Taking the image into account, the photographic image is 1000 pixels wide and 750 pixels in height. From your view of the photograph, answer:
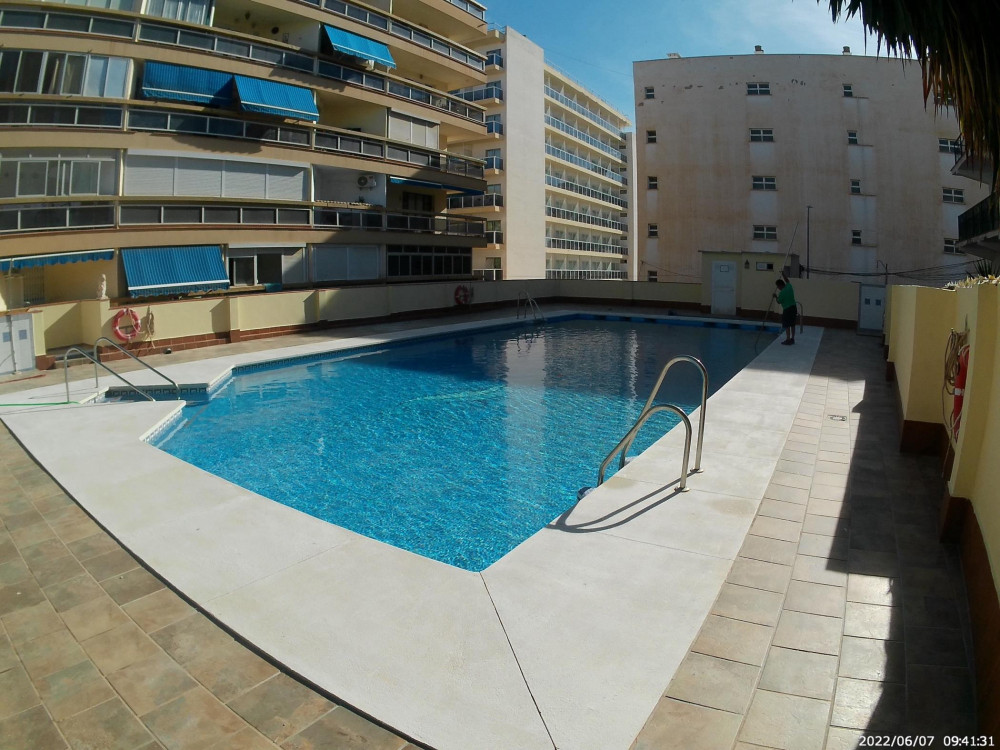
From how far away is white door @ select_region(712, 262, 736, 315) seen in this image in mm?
25828

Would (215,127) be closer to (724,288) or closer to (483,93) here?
(724,288)

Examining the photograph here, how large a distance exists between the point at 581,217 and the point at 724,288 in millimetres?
32944

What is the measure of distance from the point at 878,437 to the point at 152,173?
2023 centimetres

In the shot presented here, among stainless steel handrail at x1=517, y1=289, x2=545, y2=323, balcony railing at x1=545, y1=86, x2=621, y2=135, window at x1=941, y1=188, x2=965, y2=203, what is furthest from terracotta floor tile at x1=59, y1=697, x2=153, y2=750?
balcony railing at x1=545, y1=86, x2=621, y2=135

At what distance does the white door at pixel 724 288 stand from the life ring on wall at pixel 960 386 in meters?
20.8

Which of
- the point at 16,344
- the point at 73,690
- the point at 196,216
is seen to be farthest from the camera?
the point at 196,216

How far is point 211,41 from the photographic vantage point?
21.2 metres

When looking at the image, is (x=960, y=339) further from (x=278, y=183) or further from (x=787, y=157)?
(x=787, y=157)

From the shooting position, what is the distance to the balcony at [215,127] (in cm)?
1786

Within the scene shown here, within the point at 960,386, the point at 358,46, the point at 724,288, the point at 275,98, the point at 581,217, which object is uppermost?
the point at 358,46

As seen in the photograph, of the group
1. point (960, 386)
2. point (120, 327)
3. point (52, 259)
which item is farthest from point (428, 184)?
point (960, 386)

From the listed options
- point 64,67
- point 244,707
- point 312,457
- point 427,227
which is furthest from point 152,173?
point 244,707

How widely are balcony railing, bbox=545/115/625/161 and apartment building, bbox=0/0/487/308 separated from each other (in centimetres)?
2227

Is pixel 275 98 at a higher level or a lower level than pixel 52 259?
higher
